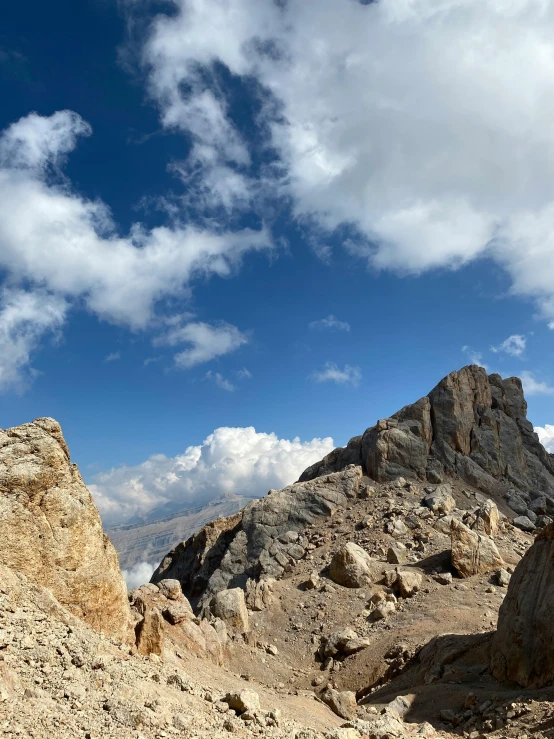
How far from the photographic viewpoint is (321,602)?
1468 inches

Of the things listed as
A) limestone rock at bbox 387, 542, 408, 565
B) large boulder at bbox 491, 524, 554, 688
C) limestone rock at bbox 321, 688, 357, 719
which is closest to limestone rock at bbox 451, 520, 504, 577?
limestone rock at bbox 387, 542, 408, 565

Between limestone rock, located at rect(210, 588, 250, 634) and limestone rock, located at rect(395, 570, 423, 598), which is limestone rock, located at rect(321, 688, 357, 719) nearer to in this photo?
limestone rock, located at rect(210, 588, 250, 634)

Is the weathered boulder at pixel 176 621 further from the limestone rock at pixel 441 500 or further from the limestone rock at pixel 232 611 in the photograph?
the limestone rock at pixel 441 500

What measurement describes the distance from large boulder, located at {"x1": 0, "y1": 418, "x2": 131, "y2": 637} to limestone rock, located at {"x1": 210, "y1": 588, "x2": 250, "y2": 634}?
62.1 feet

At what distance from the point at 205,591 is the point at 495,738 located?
35119mm

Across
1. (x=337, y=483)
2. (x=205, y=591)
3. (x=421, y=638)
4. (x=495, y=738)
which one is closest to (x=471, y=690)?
(x=495, y=738)

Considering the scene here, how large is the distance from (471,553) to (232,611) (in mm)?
18142

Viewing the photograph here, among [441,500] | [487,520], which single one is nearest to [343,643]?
[487,520]

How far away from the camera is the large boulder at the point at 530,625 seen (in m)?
18.7

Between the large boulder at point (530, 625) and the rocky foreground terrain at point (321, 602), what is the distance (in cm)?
8

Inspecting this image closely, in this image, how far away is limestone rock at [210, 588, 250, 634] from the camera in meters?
34.2

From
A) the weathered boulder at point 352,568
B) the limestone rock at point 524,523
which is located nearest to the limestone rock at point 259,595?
the weathered boulder at point 352,568

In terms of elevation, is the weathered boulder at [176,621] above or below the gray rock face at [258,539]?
below

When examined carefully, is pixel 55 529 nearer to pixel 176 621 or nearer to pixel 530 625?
pixel 176 621
